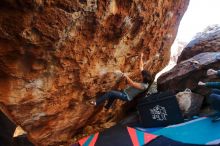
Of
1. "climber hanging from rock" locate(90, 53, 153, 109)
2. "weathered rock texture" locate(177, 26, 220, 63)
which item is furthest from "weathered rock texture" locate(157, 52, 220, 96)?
"climber hanging from rock" locate(90, 53, 153, 109)

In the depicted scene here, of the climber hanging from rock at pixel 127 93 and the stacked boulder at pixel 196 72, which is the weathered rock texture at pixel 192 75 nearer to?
the stacked boulder at pixel 196 72

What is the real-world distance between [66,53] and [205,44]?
5098mm

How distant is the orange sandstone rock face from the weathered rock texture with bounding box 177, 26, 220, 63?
190 cm

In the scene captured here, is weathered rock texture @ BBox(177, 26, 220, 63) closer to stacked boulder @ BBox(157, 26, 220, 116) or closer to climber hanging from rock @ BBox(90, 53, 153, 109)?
stacked boulder @ BBox(157, 26, 220, 116)

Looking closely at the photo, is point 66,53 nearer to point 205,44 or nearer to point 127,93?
point 127,93

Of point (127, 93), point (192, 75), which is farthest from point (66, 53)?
point (192, 75)

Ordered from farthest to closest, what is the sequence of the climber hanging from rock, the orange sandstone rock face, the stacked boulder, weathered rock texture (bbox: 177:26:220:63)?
weathered rock texture (bbox: 177:26:220:63)
the stacked boulder
the climber hanging from rock
the orange sandstone rock face

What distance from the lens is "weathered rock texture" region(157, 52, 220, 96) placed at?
6.71m

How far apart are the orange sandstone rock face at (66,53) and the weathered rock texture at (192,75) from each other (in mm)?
1003

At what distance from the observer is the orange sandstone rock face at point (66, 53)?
4.12 m

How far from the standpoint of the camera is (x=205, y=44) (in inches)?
323

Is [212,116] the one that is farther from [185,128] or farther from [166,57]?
[166,57]

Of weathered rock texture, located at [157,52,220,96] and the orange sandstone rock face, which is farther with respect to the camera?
weathered rock texture, located at [157,52,220,96]

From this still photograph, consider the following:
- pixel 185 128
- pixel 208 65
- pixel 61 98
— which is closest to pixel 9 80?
pixel 61 98
